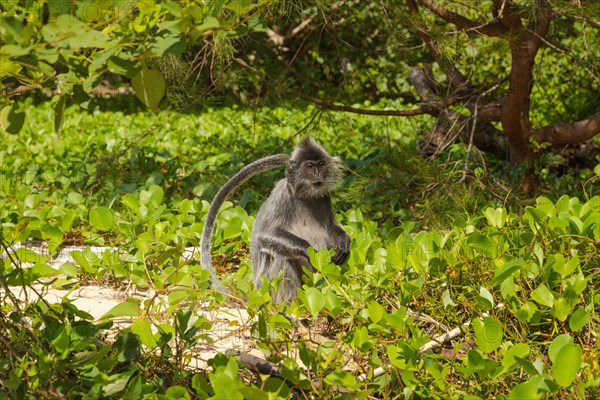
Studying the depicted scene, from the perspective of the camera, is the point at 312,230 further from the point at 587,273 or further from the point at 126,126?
the point at 126,126

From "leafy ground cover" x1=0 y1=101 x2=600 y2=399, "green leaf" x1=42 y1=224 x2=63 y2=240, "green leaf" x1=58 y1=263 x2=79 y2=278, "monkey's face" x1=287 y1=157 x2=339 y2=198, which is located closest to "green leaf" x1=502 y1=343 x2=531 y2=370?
"leafy ground cover" x1=0 y1=101 x2=600 y2=399

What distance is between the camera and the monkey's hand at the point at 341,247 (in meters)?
4.18

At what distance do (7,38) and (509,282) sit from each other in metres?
2.23

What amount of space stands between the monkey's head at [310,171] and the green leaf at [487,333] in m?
1.47

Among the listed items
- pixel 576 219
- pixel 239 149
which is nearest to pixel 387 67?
pixel 239 149

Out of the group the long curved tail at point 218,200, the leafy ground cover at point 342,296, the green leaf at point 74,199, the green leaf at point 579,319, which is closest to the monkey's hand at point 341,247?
the leafy ground cover at point 342,296

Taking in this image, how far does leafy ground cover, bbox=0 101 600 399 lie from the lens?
2639 millimetres

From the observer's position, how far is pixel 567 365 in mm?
2465

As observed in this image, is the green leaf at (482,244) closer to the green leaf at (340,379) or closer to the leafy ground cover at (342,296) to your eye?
the leafy ground cover at (342,296)

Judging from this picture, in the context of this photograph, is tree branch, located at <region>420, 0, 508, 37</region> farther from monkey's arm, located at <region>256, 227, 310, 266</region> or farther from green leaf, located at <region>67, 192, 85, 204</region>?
green leaf, located at <region>67, 192, 85, 204</region>

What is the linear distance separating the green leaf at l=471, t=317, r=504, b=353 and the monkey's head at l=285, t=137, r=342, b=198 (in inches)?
57.8

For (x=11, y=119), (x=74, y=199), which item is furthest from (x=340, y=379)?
(x=74, y=199)

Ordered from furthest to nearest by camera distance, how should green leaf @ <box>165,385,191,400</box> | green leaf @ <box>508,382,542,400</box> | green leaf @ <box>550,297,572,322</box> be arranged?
green leaf @ <box>550,297,572,322</box>
green leaf @ <box>165,385,191,400</box>
green leaf @ <box>508,382,542,400</box>

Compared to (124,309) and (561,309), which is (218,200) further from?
(561,309)
